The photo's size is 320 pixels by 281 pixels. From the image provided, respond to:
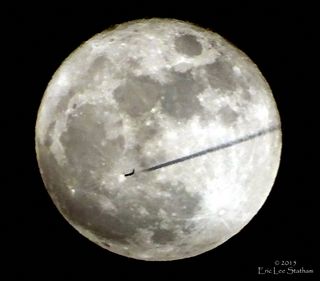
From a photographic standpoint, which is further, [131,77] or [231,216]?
[231,216]

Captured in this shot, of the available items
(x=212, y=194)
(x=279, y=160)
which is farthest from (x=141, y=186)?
(x=279, y=160)

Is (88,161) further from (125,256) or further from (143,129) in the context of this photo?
(125,256)

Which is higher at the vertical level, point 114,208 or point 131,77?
point 131,77

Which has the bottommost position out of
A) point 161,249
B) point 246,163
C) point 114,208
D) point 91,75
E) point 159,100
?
point 161,249

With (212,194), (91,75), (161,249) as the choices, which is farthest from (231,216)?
(91,75)

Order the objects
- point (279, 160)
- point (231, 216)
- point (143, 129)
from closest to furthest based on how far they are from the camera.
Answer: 1. point (143, 129)
2. point (231, 216)
3. point (279, 160)

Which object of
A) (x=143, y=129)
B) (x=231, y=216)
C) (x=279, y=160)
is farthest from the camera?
(x=279, y=160)
